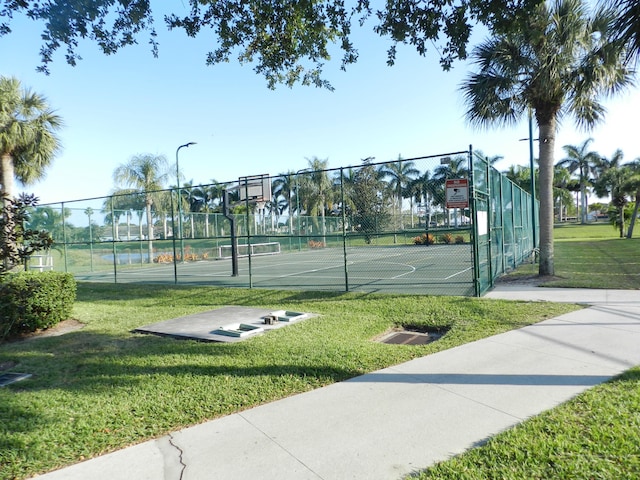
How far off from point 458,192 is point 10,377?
26.8 feet

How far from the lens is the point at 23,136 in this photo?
16859 mm

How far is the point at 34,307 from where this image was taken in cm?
757

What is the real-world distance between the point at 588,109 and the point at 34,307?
1481 cm

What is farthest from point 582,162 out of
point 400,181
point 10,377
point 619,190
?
point 10,377

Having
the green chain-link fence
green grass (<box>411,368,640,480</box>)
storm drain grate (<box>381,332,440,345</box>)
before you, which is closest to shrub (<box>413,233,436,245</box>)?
the green chain-link fence

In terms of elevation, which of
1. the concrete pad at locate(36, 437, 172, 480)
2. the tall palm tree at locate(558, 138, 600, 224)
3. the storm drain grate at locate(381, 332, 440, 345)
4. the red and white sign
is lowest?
the storm drain grate at locate(381, 332, 440, 345)

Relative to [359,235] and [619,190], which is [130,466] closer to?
[359,235]

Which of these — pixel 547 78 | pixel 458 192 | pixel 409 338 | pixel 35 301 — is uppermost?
pixel 547 78

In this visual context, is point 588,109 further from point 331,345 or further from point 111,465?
point 111,465

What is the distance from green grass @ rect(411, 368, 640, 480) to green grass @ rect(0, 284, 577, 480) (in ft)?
6.42

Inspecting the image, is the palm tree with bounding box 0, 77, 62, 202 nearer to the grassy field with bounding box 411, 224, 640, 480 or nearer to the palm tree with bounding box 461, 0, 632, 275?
the palm tree with bounding box 461, 0, 632, 275

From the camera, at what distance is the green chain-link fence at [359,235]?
33.4 ft

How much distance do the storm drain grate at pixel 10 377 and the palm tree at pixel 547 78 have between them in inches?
430

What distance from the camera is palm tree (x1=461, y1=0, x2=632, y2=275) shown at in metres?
10.4
